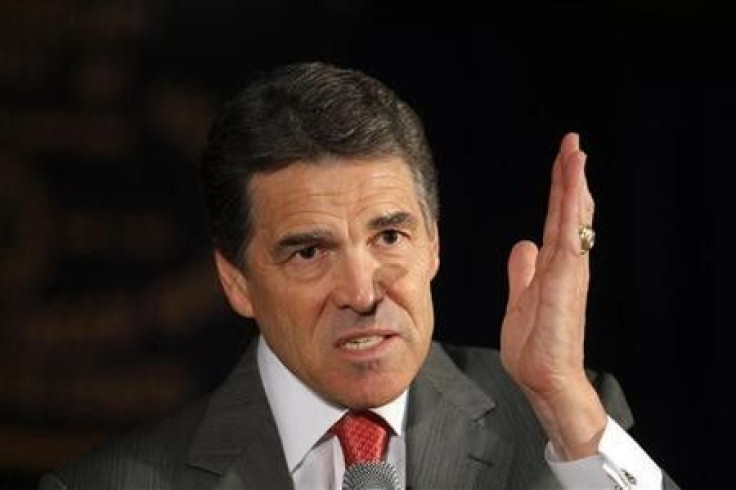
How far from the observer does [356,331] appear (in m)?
2.12

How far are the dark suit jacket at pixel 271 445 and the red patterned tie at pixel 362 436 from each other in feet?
0.16

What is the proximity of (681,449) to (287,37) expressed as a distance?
101cm

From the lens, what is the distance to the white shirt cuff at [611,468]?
203cm

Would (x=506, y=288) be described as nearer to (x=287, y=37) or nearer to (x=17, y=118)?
(x=287, y=37)

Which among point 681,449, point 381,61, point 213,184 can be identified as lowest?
point 681,449

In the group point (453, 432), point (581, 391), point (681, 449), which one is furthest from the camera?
point (681, 449)

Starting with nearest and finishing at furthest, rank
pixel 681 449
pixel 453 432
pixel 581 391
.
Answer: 1. pixel 581 391
2. pixel 453 432
3. pixel 681 449

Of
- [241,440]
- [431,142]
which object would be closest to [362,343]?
[241,440]

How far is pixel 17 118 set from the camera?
3.01 m

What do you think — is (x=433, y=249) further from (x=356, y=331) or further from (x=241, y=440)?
(x=241, y=440)

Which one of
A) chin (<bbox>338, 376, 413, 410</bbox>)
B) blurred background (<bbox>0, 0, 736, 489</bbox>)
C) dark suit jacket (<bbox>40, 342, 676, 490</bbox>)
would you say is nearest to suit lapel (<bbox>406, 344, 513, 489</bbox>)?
dark suit jacket (<bbox>40, 342, 676, 490</bbox>)

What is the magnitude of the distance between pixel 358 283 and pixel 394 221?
111 mm

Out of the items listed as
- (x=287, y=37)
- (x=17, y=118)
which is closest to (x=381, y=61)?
(x=287, y=37)

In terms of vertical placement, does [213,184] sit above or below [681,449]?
above
